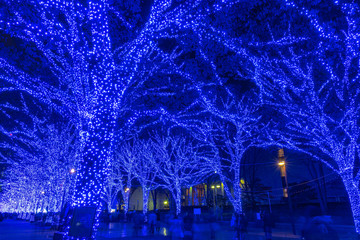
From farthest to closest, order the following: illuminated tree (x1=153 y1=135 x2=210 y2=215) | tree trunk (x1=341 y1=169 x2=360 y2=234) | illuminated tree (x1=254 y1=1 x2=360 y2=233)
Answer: illuminated tree (x1=153 y1=135 x2=210 y2=215)
tree trunk (x1=341 y1=169 x2=360 y2=234)
illuminated tree (x1=254 y1=1 x2=360 y2=233)

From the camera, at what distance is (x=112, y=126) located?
6.57 meters

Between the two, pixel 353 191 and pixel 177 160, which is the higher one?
pixel 177 160

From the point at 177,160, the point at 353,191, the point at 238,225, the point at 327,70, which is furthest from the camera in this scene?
the point at 177,160

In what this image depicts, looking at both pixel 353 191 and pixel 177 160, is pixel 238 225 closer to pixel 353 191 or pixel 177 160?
pixel 353 191

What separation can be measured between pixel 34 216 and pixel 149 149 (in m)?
18.3

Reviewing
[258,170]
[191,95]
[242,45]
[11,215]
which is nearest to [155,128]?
[191,95]

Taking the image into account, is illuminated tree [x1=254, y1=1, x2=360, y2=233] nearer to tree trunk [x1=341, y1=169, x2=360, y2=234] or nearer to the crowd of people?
tree trunk [x1=341, y1=169, x2=360, y2=234]

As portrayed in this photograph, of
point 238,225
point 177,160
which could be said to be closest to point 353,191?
point 238,225

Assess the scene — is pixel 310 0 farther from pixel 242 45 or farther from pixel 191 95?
pixel 191 95

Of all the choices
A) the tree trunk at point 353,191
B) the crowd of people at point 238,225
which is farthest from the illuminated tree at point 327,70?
the crowd of people at point 238,225

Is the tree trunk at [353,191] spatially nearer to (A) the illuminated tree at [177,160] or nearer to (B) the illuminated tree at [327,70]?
(B) the illuminated tree at [327,70]

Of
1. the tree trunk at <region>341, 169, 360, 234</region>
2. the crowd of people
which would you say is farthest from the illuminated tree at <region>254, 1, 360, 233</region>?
the crowd of people

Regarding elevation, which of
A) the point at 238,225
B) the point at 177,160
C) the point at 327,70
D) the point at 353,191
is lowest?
the point at 238,225

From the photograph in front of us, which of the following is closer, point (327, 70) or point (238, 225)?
point (327, 70)
